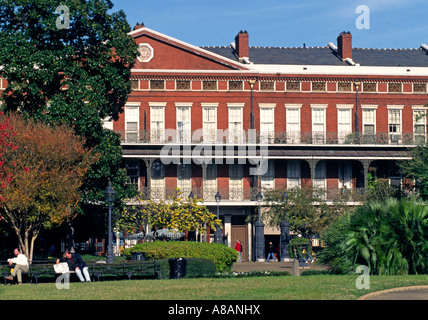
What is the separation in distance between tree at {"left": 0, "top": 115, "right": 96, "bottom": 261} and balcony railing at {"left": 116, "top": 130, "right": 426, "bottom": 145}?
18.8 metres

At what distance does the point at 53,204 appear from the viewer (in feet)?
105

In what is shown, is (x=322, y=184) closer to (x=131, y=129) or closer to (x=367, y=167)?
(x=367, y=167)

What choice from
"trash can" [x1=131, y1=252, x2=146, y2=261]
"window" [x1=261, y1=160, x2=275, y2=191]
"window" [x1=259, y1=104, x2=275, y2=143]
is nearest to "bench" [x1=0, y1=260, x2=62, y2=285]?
"trash can" [x1=131, y1=252, x2=146, y2=261]

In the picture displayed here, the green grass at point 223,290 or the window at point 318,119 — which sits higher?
the window at point 318,119

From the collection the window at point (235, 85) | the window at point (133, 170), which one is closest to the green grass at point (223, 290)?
the window at point (133, 170)

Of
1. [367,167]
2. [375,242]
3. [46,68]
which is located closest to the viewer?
[375,242]

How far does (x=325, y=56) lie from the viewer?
57.9 meters

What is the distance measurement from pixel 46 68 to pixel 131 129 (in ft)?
52.7

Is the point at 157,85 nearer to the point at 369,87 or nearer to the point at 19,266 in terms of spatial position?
the point at 369,87

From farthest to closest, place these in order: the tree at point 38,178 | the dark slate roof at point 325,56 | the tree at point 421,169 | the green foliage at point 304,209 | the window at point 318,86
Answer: the dark slate roof at point 325,56 → the window at point 318,86 → the green foliage at point 304,209 → the tree at point 421,169 → the tree at point 38,178

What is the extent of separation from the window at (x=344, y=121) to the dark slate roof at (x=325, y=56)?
3693 mm

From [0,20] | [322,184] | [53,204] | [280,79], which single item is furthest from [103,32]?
[322,184]

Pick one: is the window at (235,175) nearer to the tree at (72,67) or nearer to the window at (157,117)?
the window at (157,117)

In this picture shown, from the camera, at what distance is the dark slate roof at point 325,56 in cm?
5656
